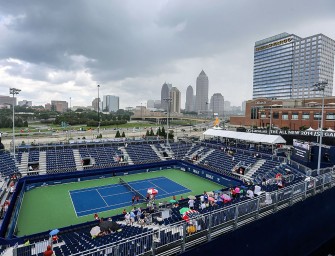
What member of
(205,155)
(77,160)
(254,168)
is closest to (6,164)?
(77,160)

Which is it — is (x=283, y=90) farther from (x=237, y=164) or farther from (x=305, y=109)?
(x=237, y=164)

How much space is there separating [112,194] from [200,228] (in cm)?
1842

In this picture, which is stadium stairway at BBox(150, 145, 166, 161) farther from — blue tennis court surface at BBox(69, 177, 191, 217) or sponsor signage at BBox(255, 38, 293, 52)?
sponsor signage at BBox(255, 38, 293, 52)

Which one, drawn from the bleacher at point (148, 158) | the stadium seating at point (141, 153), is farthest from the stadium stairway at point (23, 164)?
the stadium seating at point (141, 153)

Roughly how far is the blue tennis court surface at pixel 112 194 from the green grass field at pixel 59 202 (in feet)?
2.71

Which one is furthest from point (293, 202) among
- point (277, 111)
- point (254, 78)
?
point (254, 78)

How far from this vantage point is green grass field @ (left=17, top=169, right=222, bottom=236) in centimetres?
1914

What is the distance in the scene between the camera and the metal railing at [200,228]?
865 centimetres

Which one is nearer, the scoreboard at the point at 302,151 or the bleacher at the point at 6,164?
the scoreboard at the point at 302,151

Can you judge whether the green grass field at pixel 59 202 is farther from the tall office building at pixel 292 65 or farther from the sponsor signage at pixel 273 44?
the sponsor signage at pixel 273 44

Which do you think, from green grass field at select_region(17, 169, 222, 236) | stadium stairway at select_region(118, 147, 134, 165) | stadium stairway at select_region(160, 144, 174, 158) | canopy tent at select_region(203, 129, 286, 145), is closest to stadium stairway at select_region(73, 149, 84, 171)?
green grass field at select_region(17, 169, 222, 236)

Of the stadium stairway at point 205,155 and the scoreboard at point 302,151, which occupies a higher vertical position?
the scoreboard at point 302,151

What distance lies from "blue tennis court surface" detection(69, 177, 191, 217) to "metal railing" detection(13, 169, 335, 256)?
11.7 metres

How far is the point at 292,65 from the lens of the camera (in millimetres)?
139625
